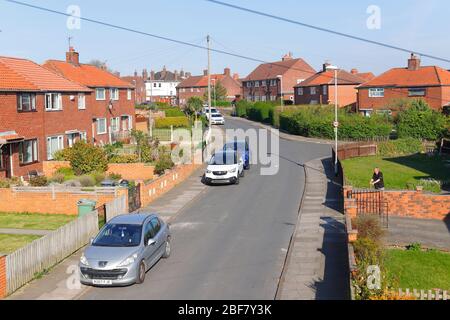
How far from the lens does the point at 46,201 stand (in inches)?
904

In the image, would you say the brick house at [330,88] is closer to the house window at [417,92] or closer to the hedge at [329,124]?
the house window at [417,92]

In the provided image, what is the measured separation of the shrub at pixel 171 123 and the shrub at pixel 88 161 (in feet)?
85.3

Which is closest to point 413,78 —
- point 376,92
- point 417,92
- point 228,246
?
point 417,92

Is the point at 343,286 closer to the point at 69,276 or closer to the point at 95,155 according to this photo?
the point at 69,276

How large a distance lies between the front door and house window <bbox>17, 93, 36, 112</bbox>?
264cm

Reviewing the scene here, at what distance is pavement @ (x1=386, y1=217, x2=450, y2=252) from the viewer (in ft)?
58.5

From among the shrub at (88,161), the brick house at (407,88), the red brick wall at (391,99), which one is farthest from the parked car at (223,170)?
the red brick wall at (391,99)

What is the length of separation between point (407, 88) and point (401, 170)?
2876cm

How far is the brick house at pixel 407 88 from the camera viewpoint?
5575cm

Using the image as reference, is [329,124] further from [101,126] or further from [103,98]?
[101,126]

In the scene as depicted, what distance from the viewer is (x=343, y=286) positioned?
45.6ft

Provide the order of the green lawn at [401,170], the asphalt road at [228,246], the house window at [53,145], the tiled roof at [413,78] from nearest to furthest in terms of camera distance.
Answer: the asphalt road at [228,246], the green lawn at [401,170], the house window at [53,145], the tiled roof at [413,78]

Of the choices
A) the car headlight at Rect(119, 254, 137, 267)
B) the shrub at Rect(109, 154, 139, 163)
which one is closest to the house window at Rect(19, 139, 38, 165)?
the shrub at Rect(109, 154, 139, 163)
